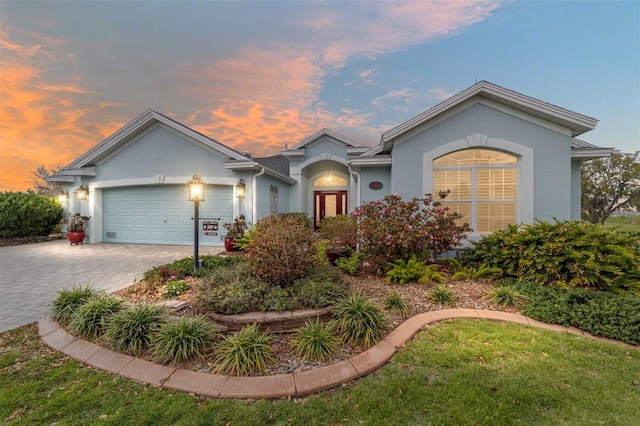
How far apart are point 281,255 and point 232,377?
1.94 meters

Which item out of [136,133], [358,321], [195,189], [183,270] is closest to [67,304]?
[183,270]

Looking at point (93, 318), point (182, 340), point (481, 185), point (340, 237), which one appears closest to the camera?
point (182, 340)

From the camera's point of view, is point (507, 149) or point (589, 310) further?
point (507, 149)

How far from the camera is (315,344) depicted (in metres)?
3.05

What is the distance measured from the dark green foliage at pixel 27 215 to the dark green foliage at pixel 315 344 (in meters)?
16.0

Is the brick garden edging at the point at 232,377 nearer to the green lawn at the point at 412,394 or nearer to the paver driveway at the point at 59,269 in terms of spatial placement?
the green lawn at the point at 412,394

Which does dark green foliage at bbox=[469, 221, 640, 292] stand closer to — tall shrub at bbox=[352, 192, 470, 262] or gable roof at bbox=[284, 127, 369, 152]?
tall shrub at bbox=[352, 192, 470, 262]

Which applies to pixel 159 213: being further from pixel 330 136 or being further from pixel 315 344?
pixel 315 344

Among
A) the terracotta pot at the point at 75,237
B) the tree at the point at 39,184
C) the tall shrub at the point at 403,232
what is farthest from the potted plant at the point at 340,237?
the tree at the point at 39,184

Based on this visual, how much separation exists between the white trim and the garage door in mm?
7633

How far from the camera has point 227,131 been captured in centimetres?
1547

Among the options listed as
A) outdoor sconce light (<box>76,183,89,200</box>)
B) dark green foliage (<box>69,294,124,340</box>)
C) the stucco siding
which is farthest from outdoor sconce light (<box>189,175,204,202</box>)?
outdoor sconce light (<box>76,183,89,200</box>)

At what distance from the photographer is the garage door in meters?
11.1

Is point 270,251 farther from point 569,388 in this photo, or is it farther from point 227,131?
point 227,131
